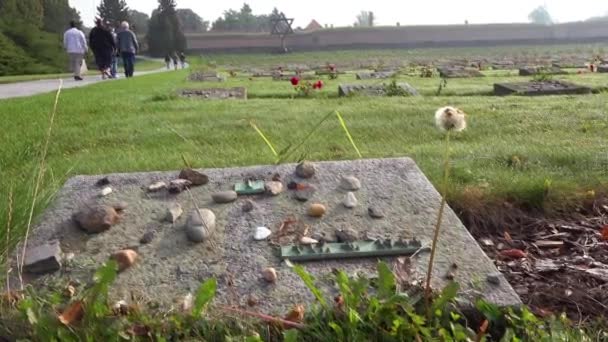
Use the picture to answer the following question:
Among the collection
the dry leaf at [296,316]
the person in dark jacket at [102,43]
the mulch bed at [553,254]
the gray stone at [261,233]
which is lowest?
the mulch bed at [553,254]

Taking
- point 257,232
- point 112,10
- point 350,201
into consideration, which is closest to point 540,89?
point 350,201

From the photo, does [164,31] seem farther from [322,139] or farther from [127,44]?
[322,139]

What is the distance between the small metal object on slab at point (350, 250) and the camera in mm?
1586

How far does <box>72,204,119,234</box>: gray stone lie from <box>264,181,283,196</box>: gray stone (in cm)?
51

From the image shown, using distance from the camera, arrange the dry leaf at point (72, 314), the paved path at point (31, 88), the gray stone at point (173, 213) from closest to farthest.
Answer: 1. the dry leaf at point (72, 314)
2. the gray stone at point (173, 213)
3. the paved path at point (31, 88)

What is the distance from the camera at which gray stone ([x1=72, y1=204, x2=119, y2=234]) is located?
1762mm

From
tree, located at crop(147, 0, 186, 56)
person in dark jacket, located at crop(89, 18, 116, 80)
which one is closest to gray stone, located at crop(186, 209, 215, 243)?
person in dark jacket, located at crop(89, 18, 116, 80)

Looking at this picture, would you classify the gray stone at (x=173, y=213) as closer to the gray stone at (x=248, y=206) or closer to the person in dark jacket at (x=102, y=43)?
the gray stone at (x=248, y=206)

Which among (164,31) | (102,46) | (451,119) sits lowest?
(451,119)

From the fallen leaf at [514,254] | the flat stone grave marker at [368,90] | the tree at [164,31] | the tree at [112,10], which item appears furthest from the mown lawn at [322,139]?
the tree at [112,10]

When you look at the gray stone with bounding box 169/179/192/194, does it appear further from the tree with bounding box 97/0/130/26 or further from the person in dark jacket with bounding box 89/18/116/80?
the tree with bounding box 97/0/130/26

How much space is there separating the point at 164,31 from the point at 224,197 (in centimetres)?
4528

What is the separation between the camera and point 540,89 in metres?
6.18

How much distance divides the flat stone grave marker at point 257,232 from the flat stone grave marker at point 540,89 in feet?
14.7
